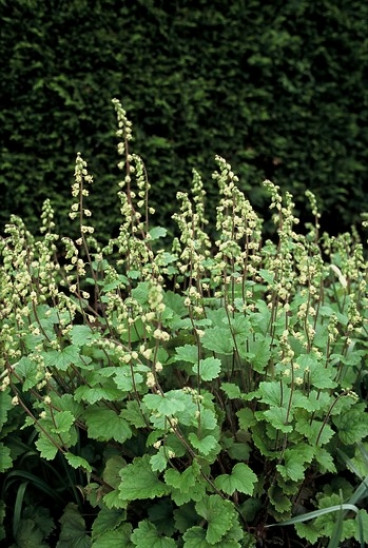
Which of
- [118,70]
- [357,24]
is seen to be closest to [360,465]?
[118,70]

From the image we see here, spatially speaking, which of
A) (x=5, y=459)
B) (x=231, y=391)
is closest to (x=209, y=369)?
(x=231, y=391)

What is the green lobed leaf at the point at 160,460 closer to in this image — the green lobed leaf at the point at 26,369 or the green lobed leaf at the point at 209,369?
the green lobed leaf at the point at 209,369

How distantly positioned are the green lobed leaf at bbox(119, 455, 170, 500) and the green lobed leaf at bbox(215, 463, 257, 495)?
0.21 metres

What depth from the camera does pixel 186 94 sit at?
4977mm

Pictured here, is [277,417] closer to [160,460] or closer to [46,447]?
[160,460]

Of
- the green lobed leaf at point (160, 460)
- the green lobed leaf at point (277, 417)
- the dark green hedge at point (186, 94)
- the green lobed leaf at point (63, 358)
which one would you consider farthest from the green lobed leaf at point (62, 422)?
the dark green hedge at point (186, 94)

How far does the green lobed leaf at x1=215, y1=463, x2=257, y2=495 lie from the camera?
2.34 m

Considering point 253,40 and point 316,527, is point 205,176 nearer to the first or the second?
point 253,40

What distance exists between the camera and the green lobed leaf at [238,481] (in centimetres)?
234

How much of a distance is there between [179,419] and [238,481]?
32 cm

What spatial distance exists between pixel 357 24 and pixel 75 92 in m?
2.67

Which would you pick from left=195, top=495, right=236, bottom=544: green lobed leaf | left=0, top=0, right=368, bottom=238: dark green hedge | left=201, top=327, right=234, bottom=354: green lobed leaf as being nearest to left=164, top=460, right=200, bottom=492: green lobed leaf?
left=195, top=495, right=236, bottom=544: green lobed leaf

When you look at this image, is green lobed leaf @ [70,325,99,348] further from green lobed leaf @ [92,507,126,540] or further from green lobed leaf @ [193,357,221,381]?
green lobed leaf @ [92,507,126,540]

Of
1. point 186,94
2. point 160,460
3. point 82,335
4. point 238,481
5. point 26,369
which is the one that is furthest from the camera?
point 186,94
